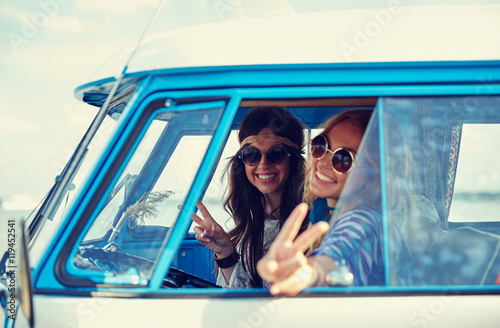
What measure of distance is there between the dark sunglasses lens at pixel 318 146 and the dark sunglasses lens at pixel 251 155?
570 millimetres

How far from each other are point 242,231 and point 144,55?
54.1 inches

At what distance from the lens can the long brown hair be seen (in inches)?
108

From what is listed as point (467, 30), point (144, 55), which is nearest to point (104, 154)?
point (144, 55)

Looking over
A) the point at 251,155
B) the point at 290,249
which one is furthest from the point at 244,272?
the point at 290,249

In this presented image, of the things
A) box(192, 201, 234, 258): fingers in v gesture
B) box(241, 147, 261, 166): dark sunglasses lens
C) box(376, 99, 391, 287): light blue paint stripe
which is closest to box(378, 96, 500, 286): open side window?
box(376, 99, 391, 287): light blue paint stripe

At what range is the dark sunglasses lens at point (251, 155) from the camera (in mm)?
2656

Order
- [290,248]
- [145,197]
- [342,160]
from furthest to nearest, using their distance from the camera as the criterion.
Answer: [145,197], [342,160], [290,248]

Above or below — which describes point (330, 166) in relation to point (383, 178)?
above

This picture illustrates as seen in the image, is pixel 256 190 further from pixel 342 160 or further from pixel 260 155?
pixel 342 160

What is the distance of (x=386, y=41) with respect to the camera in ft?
5.52

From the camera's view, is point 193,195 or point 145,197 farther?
point 145,197

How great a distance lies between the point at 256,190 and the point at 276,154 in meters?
0.32

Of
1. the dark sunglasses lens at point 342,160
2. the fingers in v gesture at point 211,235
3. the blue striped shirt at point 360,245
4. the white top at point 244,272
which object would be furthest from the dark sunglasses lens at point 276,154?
the blue striped shirt at point 360,245

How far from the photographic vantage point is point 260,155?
2.66m
